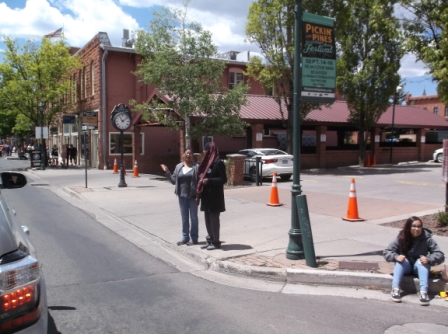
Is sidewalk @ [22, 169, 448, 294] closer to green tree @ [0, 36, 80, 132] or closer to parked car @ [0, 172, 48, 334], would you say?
parked car @ [0, 172, 48, 334]

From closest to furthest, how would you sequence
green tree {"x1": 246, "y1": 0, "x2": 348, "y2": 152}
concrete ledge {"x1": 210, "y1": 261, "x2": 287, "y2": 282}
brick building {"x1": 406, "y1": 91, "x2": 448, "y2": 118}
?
concrete ledge {"x1": 210, "y1": 261, "x2": 287, "y2": 282} < green tree {"x1": 246, "y1": 0, "x2": 348, "y2": 152} < brick building {"x1": 406, "y1": 91, "x2": 448, "y2": 118}

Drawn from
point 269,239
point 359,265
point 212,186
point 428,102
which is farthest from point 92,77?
point 428,102

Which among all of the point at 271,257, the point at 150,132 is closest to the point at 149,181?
the point at 150,132

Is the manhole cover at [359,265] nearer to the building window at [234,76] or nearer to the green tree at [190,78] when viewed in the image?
the green tree at [190,78]

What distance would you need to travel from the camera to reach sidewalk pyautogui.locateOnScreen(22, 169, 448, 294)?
252 inches

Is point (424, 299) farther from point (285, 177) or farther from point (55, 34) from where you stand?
point (55, 34)

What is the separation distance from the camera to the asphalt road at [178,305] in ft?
15.9

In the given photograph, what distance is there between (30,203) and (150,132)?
51.6ft

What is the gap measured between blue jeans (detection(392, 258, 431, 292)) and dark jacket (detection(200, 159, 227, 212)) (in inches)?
116

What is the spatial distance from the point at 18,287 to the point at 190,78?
54.6 feet

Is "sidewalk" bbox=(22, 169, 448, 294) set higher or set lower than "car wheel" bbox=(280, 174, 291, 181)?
lower

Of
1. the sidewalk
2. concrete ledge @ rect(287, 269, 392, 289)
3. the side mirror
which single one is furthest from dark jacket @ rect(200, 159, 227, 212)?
the side mirror

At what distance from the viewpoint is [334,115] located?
2958cm

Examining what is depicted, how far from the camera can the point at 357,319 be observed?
16.8ft
